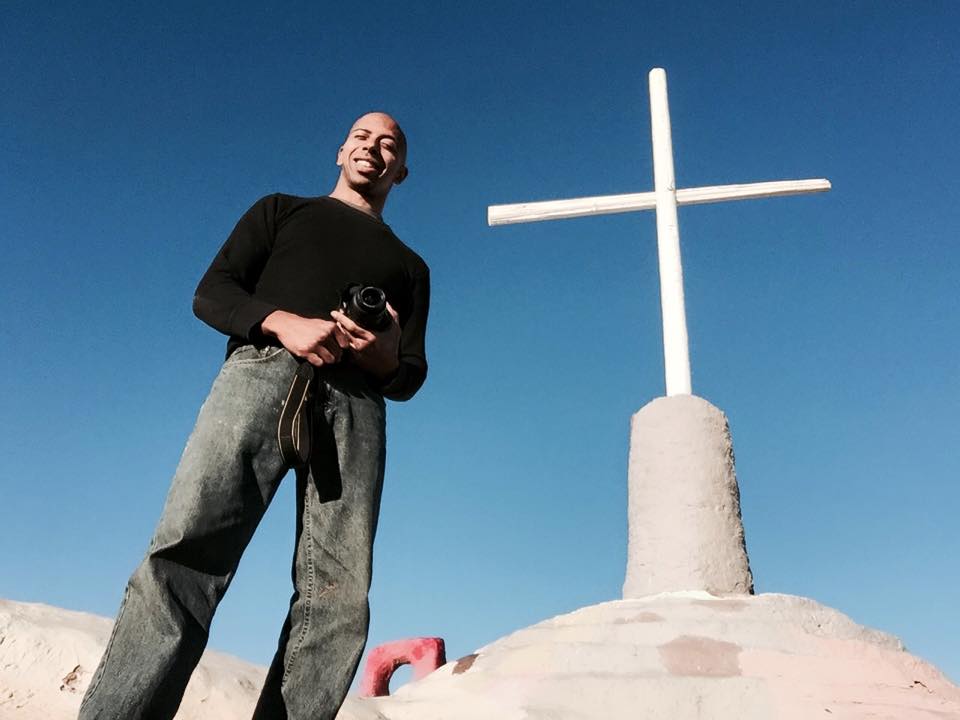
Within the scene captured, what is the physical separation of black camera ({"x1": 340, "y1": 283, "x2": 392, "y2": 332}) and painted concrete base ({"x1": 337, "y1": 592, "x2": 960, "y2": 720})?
2.32 metres

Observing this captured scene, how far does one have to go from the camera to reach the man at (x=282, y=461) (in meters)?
1.83

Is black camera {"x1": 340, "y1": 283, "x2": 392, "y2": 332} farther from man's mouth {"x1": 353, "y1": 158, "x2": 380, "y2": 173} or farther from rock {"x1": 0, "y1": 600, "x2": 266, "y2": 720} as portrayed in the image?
rock {"x1": 0, "y1": 600, "x2": 266, "y2": 720}

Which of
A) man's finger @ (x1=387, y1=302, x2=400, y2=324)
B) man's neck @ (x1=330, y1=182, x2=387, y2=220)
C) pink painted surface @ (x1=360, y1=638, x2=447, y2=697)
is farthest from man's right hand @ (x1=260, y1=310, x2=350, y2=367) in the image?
pink painted surface @ (x1=360, y1=638, x2=447, y2=697)

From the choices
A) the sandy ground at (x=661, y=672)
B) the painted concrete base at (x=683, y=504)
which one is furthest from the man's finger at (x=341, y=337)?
the painted concrete base at (x=683, y=504)

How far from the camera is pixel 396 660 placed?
776 cm

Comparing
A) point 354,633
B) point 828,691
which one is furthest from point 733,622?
point 354,633

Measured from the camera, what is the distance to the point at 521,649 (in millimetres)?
5371

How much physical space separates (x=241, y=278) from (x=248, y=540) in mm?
711

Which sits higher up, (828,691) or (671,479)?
(671,479)

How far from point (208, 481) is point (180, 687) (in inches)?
16.7

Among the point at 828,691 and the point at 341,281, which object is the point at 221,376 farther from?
the point at 828,691

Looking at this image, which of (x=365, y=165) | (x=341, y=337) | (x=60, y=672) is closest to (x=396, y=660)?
(x=60, y=672)

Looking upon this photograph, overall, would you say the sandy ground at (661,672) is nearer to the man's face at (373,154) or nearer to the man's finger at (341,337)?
the man's finger at (341,337)

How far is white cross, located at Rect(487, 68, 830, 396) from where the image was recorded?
7.42 m
